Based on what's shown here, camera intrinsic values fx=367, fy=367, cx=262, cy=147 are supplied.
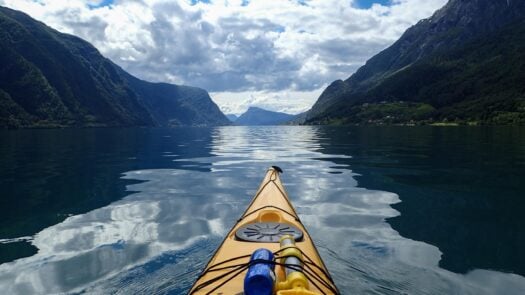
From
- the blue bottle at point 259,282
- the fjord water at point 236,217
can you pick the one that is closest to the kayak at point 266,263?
the blue bottle at point 259,282

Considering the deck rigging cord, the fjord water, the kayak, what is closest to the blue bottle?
the kayak

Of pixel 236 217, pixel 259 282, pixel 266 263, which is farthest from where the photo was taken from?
pixel 236 217

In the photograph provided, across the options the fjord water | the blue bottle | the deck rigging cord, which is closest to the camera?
the blue bottle

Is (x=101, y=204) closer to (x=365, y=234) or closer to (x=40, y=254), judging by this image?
(x=40, y=254)

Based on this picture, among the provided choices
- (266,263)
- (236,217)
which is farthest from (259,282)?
(236,217)

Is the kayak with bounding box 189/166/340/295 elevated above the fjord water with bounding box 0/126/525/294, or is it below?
above

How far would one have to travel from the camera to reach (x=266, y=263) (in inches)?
237

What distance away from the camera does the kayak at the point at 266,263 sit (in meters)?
5.55

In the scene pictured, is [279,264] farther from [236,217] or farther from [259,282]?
[236,217]

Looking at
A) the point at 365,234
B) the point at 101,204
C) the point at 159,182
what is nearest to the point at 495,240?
the point at 365,234

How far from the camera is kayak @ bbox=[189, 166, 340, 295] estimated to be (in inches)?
219

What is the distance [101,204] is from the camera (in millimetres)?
18422

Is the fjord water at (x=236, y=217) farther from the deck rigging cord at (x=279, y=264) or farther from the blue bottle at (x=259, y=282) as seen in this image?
the blue bottle at (x=259, y=282)

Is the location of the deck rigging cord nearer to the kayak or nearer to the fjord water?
the kayak
